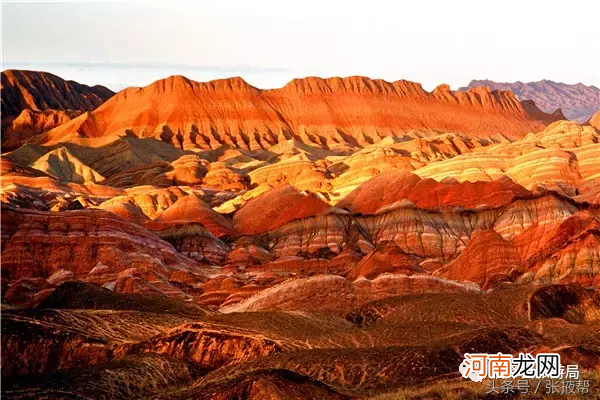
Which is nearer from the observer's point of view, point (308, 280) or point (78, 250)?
point (308, 280)

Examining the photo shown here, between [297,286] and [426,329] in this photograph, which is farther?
[297,286]

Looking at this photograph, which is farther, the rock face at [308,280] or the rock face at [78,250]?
the rock face at [78,250]

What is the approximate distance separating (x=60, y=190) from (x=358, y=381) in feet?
493

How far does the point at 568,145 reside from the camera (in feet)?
587

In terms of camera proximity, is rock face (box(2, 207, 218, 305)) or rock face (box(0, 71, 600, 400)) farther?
rock face (box(2, 207, 218, 305))

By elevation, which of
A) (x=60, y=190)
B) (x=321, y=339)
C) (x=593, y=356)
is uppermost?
(x=593, y=356)

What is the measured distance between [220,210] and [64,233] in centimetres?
6931

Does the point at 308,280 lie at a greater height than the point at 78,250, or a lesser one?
greater

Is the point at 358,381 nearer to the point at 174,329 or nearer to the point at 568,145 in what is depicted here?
the point at 174,329

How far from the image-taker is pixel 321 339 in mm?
42281

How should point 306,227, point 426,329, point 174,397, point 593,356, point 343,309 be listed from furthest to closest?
point 306,227 → point 343,309 → point 426,329 → point 593,356 → point 174,397

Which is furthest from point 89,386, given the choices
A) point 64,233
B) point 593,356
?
point 64,233

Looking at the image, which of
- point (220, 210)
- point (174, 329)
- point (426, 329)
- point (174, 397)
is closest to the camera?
point (174, 397)

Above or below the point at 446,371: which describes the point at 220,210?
below
